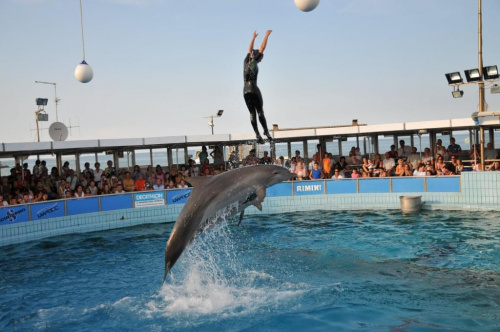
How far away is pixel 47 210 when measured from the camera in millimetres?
13484

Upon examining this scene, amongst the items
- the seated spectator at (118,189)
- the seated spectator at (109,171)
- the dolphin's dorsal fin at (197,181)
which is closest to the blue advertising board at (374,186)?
the seated spectator at (118,189)

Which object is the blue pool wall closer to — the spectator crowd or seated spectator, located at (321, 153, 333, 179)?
the spectator crowd

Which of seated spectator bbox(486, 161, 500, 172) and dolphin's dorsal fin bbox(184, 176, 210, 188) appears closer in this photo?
dolphin's dorsal fin bbox(184, 176, 210, 188)

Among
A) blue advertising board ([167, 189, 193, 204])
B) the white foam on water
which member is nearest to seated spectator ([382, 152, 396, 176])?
blue advertising board ([167, 189, 193, 204])

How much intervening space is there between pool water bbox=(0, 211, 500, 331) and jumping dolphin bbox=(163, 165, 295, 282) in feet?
5.21

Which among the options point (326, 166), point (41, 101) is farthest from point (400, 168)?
point (41, 101)

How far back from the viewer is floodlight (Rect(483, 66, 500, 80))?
15172mm

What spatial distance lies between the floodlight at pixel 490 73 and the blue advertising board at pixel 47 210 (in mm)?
13349

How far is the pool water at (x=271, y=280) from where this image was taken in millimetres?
6672

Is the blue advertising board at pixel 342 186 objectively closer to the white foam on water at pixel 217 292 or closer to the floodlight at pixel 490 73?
the floodlight at pixel 490 73

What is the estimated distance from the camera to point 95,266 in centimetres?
1005

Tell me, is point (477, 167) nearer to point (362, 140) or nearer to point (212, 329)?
point (362, 140)

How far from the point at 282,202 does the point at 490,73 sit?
7650 mm

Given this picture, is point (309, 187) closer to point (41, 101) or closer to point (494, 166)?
point (494, 166)
